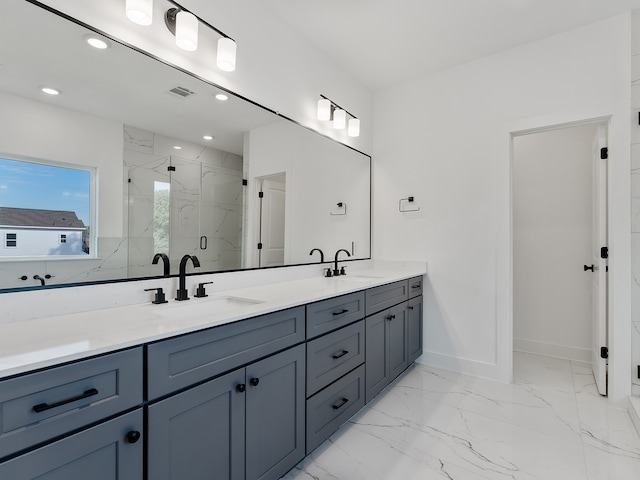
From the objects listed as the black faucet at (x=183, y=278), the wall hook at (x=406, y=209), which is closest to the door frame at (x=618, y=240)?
the wall hook at (x=406, y=209)

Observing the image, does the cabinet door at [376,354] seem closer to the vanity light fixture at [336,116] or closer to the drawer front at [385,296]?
the drawer front at [385,296]

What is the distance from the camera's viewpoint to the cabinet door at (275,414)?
137 cm

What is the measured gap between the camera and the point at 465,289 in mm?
2945

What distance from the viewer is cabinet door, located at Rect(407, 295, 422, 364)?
282 centimetres

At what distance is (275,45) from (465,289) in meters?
2.43

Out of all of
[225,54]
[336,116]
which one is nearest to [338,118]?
[336,116]

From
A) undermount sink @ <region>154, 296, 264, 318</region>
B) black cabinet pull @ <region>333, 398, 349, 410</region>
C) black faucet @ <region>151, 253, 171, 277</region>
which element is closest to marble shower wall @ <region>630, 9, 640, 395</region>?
black cabinet pull @ <region>333, 398, 349, 410</region>

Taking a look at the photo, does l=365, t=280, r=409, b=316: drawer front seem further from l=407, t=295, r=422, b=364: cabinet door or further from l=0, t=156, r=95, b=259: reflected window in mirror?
l=0, t=156, r=95, b=259: reflected window in mirror

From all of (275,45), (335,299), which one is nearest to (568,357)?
(335,299)

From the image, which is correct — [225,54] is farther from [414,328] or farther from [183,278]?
[414,328]

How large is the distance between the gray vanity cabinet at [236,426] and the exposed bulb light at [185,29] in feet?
4.96

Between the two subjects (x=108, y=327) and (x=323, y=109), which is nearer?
(x=108, y=327)

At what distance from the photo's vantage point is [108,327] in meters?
1.15

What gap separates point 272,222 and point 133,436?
153 centimetres
